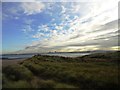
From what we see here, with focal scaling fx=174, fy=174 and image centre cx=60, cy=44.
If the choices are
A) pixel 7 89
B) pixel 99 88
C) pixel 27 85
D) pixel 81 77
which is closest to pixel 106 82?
pixel 99 88

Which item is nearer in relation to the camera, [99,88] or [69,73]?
[99,88]

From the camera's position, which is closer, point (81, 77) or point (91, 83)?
point (91, 83)

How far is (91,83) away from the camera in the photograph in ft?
57.7

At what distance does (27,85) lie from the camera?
58.2 feet

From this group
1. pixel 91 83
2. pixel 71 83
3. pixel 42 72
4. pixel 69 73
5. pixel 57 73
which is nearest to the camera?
pixel 91 83

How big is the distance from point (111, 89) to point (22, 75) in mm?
11887

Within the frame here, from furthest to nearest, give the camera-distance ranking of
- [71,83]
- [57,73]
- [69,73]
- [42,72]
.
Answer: [42,72]
[57,73]
[69,73]
[71,83]

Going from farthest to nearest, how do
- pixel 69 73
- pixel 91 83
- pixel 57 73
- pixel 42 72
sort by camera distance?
pixel 42 72, pixel 57 73, pixel 69 73, pixel 91 83

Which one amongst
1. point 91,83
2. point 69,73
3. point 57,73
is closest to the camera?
point 91,83

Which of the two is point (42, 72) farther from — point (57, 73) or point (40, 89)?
point (40, 89)

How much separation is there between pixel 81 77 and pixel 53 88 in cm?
445

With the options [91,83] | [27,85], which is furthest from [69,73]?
[27,85]

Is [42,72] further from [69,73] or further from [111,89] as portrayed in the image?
[111,89]

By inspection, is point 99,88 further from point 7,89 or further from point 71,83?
point 7,89
